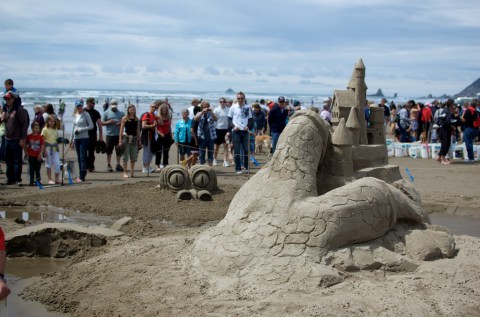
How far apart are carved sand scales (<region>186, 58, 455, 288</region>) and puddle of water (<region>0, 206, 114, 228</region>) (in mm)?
4025

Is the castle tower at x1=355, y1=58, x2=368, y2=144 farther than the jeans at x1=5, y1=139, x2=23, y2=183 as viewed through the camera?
No

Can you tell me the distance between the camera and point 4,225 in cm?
902

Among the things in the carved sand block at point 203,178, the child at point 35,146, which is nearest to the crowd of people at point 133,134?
the child at point 35,146

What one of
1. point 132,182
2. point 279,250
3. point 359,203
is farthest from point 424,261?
point 132,182

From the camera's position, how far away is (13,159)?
13.1m

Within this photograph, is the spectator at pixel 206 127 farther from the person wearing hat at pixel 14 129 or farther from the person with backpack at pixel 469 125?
the person with backpack at pixel 469 125

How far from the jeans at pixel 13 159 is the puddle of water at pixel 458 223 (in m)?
8.45

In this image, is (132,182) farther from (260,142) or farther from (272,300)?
(272,300)

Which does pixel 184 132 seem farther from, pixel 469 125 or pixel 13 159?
pixel 469 125

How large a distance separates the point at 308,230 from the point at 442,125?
473 inches

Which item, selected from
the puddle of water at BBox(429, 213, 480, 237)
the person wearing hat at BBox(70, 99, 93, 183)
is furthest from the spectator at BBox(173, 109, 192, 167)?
the puddle of water at BBox(429, 213, 480, 237)

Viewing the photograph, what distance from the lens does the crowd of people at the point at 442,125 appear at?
54.8ft

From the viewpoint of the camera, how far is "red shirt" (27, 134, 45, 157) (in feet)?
Answer: 41.8

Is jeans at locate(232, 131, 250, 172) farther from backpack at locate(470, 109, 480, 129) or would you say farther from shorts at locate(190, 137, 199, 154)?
backpack at locate(470, 109, 480, 129)
